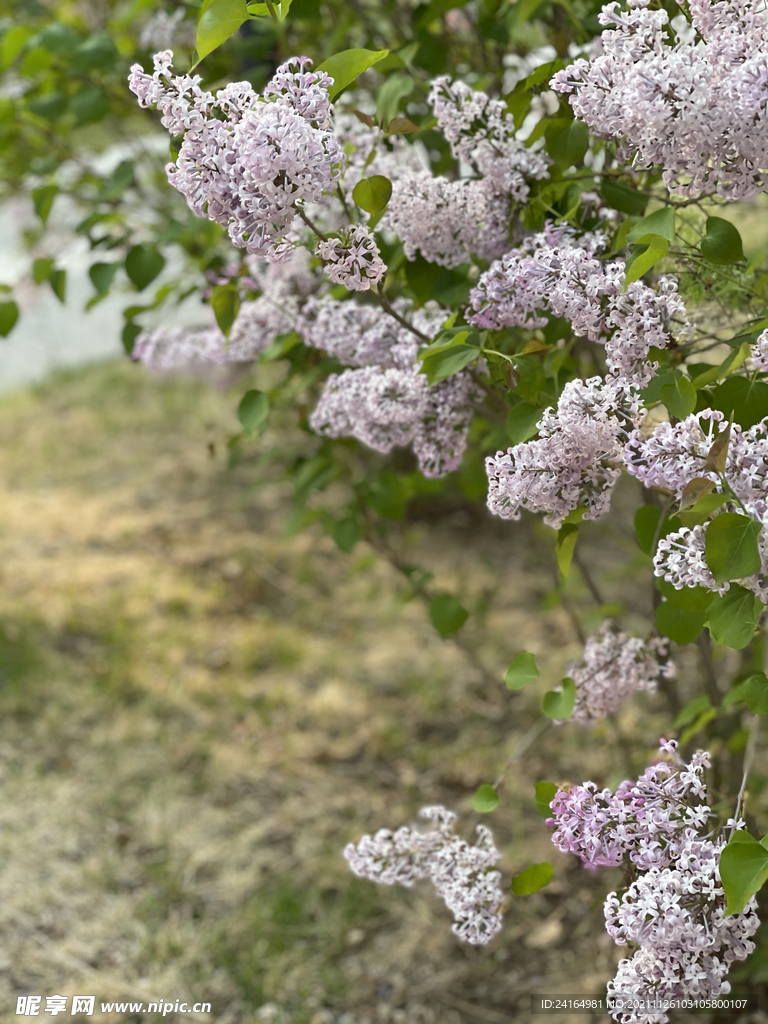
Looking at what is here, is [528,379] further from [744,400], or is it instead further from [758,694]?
[758,694]

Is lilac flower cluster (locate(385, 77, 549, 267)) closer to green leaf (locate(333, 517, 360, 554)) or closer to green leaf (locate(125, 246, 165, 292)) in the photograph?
green leaf (locate(125, 246, 165, 292))

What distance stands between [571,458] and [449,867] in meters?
0.59

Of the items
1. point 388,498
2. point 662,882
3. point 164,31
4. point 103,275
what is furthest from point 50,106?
point 662,882

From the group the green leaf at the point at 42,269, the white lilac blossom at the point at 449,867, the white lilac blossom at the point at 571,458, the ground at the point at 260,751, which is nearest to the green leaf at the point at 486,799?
the white lilac blossom at the point at 449,867

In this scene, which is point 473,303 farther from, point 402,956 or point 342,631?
point 342,631

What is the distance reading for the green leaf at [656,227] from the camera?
2.89 ft

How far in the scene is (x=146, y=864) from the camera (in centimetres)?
192

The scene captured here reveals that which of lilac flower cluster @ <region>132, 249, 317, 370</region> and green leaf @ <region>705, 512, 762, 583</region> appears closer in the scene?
green leaf @ <region>705, 512, 762, 583</region>

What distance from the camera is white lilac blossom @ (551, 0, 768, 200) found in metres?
0.81

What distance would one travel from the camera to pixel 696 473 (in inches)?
33.3

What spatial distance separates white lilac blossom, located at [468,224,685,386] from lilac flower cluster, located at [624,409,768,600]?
0.39 ft

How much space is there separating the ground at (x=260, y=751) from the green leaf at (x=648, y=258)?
858 mm

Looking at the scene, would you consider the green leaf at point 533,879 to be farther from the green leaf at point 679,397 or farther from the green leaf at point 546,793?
the green leaf at point 679,397

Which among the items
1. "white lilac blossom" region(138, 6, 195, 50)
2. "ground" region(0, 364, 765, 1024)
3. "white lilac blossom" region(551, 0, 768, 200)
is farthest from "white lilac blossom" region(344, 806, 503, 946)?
"white lilac blossom" region(138, 6, 195, 50)
